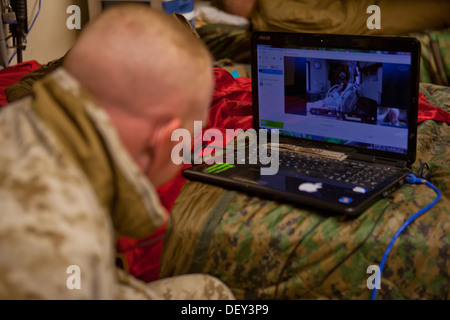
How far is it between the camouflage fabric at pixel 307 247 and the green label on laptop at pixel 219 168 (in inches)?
3.1

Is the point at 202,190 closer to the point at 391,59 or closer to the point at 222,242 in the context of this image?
the point at 222,242

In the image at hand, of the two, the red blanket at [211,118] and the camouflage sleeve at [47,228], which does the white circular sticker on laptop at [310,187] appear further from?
the camouflage sleeve at [47,228]

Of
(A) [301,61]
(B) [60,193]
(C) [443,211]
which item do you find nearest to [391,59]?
(A) [301,61]

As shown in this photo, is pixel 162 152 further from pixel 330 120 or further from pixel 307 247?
pixel 330 120

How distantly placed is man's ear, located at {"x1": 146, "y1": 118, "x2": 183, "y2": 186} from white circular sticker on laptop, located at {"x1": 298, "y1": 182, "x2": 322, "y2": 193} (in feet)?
1.18

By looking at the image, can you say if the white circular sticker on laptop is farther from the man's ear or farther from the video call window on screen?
the man's ear

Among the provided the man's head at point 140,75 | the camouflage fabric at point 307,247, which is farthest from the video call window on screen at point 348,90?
the man's head at point 140,75

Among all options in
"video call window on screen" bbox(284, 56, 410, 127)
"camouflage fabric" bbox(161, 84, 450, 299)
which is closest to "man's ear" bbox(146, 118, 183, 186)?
"camouflage fabric" bbox(161, 84, 450, 299)

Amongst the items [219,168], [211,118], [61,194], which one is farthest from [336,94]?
[61,194]

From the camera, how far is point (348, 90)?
1.09 meters

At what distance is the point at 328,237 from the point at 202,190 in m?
0.28

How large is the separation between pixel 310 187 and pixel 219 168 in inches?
8.5

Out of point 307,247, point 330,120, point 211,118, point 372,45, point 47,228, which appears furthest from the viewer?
point 211,118

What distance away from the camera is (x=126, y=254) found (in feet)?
3.11
